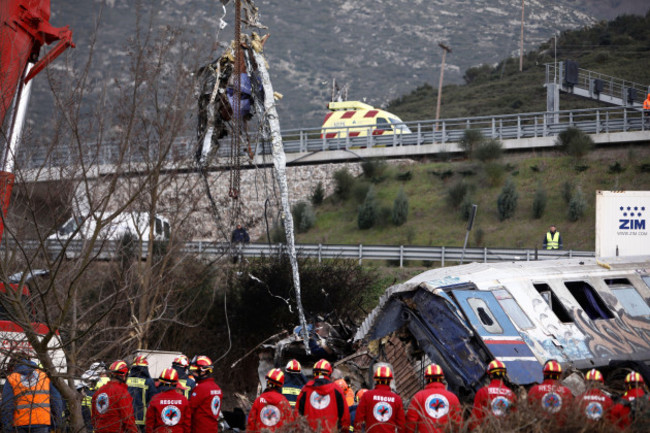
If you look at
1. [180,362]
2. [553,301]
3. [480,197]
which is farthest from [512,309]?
[480,197]

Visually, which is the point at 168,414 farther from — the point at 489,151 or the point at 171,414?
the point at 489,151

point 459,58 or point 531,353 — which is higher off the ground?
point 459,58

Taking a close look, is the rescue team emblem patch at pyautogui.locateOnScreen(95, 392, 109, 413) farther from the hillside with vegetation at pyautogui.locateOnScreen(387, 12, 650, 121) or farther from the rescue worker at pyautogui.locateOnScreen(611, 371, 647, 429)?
the hillside with vegetation at pyautogui.locateOnScreen(387, 12, 650, 121)

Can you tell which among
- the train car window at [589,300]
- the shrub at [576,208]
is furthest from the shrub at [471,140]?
the train car window at [589,300]

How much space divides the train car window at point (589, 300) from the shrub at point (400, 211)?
21.4 m

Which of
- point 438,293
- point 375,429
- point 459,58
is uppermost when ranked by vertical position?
point 459,58

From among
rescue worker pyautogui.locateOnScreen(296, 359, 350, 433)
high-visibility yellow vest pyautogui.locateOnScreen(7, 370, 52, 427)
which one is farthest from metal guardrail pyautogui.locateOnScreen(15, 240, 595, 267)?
rescue worker pyautogui.locateOnScreen(296, 359, 350, 433)

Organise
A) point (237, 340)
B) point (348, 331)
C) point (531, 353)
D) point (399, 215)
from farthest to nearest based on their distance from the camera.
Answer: point (399, 215) < point (237, 340) < point (348, 331) < point (531, 353)

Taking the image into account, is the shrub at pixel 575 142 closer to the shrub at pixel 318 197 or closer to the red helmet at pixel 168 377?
the shrub at pixel 318 197

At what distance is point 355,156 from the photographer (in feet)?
139

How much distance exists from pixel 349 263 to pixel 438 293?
9.09 meters

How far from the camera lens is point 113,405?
10.7 meters

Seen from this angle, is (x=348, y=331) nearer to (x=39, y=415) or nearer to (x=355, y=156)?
(x=39, y=415)

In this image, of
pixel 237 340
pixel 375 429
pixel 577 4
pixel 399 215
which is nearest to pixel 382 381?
pixel 375 429
